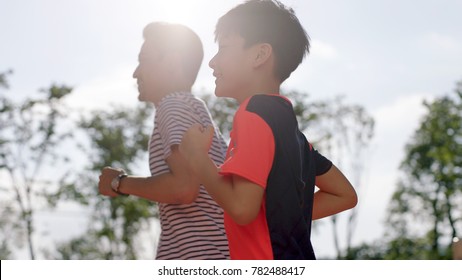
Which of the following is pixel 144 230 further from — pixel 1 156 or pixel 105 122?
pixel 1 156

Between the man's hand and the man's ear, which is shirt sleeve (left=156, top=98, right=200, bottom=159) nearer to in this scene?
the man's hand

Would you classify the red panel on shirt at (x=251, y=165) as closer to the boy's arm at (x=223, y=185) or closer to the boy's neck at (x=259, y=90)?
the boy's arm at (x=223, y=185)

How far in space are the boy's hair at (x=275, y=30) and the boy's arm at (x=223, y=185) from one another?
0.44 metres

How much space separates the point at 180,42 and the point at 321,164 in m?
1.27

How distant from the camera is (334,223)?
27.8 meters

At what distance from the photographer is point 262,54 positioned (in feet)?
8.72

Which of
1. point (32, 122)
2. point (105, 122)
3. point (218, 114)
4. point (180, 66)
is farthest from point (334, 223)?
point (180, 66)

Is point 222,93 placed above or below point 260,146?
above

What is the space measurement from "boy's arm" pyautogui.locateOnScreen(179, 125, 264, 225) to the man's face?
126 cm

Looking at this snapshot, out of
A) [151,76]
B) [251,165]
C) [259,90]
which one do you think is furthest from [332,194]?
[151,76]

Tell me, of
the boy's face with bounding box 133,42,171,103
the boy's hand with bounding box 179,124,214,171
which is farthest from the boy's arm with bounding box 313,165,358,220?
the boy's face with bounding box 133,42,171,103

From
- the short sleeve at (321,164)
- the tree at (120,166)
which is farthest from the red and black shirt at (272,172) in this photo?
the tree at (120,166)

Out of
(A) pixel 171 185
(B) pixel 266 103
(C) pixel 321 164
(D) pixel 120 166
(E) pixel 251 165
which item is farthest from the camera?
(D) pixel 120 166

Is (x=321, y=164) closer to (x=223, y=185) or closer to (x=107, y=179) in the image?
(x=223, y=185)
